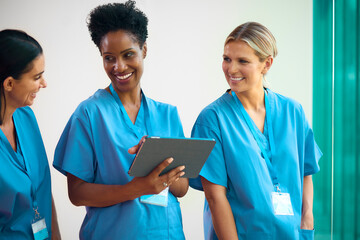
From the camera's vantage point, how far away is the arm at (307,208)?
178 centimetres

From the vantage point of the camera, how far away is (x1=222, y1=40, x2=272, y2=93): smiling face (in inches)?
66.7

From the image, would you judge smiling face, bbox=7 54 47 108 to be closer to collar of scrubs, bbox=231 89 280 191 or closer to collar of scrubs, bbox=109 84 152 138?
collar of scrubs, bbox=109 84 152 138

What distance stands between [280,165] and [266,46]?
1.63 ft

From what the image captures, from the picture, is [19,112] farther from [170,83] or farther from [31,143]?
[170,83]

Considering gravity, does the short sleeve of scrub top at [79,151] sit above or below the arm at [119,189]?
above

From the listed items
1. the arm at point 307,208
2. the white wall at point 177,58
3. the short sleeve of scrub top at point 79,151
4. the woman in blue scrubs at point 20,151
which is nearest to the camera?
the woman in blue scrubs at point 20,151

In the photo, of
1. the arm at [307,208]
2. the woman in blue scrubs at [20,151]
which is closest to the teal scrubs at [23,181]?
the woman in blue scrubs at [20,151]

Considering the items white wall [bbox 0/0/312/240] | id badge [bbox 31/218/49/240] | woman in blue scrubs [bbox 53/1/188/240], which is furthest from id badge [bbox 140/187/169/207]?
A: white wall [bbox 0/0/312/240]

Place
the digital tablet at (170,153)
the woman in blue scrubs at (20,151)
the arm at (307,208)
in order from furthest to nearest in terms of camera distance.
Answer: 1. the arm at (307,208)
2. the woman in blue scrubs at (20,151)
3. the digital tablet at (170,153)

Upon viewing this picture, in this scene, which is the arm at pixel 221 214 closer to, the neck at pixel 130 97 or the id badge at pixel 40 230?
the neck at pixel 130 97

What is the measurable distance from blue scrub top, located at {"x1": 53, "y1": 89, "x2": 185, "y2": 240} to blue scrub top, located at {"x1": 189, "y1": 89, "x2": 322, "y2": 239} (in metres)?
0.26

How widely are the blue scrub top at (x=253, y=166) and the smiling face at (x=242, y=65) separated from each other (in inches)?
3.7

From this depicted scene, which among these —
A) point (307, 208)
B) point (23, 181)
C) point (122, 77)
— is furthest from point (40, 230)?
point (307, 208)

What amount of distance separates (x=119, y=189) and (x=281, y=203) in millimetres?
656
